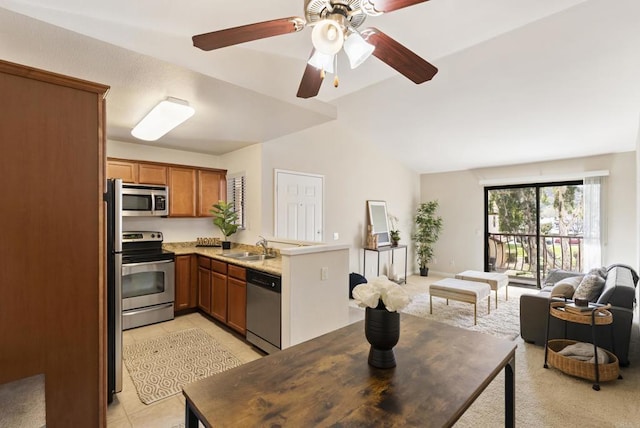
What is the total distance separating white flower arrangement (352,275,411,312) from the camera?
1.20 meters

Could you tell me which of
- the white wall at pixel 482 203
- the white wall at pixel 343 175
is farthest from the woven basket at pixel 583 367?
the white wall at pixel 482 203

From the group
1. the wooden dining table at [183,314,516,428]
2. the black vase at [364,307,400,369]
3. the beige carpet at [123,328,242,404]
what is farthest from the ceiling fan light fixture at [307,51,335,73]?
the beige carpet at [123,328,242,404]

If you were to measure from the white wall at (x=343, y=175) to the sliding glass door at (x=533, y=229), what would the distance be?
189cm

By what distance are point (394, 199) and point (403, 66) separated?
5097 millimetres

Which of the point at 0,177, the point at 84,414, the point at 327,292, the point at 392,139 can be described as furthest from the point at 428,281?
the point at 0,177

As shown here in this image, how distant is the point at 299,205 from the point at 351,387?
3743 millimetres

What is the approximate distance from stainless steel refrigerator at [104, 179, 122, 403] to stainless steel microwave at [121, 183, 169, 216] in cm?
184

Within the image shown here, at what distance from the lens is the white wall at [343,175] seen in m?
4.43

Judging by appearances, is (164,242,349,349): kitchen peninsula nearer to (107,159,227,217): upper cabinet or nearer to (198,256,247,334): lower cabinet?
(198,256,247,334): lower cabinet

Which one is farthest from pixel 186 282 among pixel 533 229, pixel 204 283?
pixel 533 229

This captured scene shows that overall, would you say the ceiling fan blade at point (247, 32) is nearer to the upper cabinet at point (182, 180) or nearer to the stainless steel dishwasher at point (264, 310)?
the stainless steel dishwasher at point (264, 310)

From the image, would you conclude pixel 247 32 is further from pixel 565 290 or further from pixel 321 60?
pixel 565 290

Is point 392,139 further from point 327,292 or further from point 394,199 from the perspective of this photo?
point 327,292

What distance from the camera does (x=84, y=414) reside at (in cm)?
157
